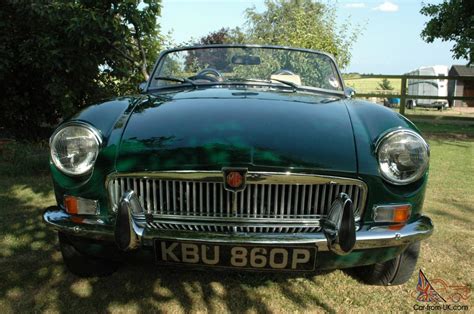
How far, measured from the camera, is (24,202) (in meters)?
3.95

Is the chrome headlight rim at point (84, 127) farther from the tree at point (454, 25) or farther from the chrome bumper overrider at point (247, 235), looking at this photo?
the tree at point (454, 25)

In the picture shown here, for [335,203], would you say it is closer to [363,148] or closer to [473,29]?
[363,148]

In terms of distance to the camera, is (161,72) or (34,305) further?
(161,72)

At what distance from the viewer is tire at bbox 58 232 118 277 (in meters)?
2.43

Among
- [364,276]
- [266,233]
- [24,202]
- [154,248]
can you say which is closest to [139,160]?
[154,248]

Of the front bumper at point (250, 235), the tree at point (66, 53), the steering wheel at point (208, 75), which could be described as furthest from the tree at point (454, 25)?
the front bumper at point (250, 235)

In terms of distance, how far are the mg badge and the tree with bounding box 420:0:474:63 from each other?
10.2 metres

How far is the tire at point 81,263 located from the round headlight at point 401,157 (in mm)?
1650

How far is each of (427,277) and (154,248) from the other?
178 cm

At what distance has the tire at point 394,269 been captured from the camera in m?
2.44

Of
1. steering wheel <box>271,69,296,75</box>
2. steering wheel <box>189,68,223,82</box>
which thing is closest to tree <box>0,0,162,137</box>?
steering wheel <box>189,68,223,82</box>

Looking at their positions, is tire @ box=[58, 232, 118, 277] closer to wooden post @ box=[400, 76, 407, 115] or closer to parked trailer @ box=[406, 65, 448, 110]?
wooden post @ box=[400, 76, 407, 115]

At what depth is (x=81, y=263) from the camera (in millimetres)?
2461

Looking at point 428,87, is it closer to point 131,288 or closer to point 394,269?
point 394,269
